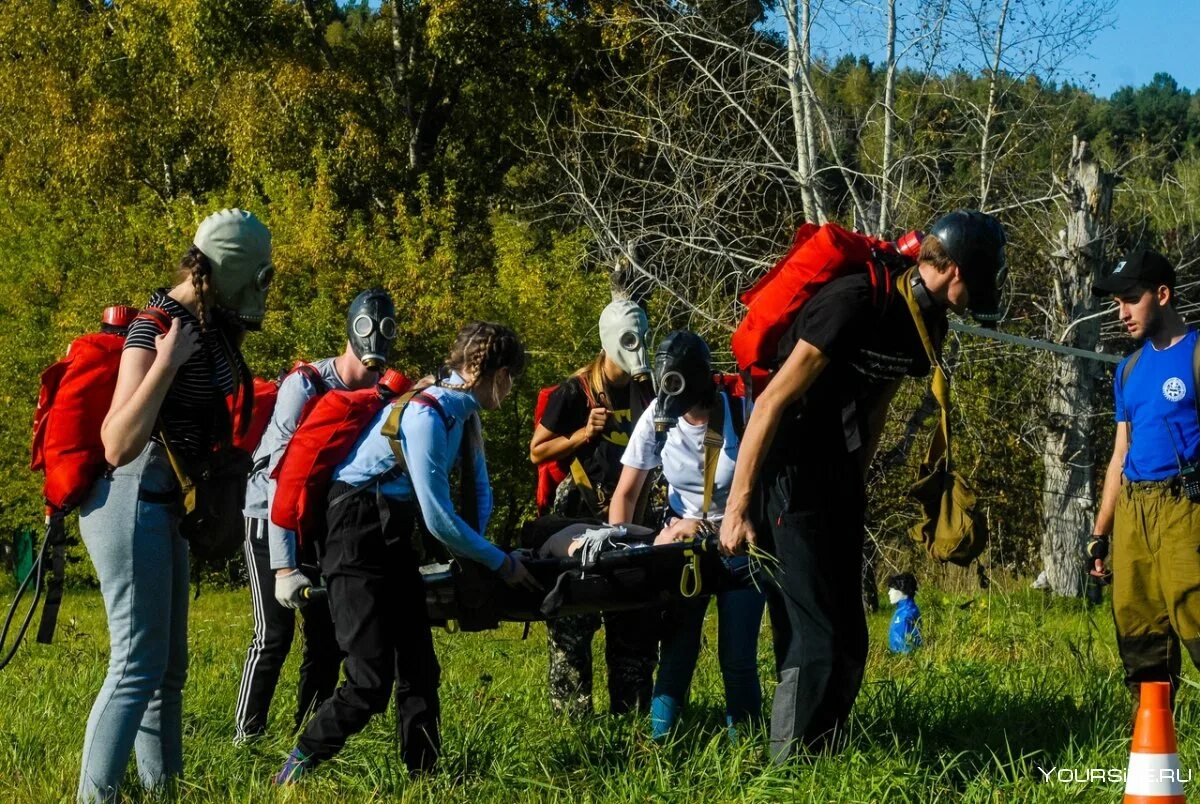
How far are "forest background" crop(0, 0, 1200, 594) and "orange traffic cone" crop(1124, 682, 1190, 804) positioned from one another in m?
9.86

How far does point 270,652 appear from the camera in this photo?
20.0 feet

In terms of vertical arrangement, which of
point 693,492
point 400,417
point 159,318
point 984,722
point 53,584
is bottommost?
point 984,722

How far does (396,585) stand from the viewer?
4789mm

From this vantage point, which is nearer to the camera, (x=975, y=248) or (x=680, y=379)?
(x=975, y=248)

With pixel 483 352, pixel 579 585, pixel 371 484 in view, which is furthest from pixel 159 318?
pixel 579 585

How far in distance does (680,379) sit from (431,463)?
3.81 feet

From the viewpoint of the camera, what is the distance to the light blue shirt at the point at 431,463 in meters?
4.63

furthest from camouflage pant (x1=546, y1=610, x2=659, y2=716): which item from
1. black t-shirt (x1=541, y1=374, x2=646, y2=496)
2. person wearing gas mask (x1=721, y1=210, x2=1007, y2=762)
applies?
person wearing gas mask (x1=721, y1=210, x2=1007, y2=762)

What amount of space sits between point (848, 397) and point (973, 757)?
5.18 ft

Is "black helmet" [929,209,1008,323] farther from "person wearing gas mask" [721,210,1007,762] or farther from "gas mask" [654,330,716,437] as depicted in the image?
"gas mask" [654,330,716,437]

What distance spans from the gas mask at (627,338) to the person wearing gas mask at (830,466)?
192cm

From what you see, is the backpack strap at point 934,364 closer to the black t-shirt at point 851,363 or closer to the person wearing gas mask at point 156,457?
the black t-shirt at point 851,363

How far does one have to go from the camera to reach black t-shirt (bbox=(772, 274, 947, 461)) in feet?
14.5

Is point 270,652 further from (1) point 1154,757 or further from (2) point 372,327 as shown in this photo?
(1) point 1154,757
